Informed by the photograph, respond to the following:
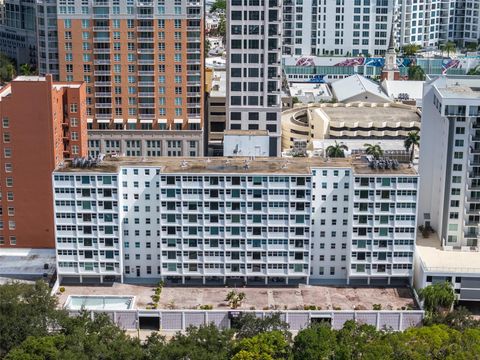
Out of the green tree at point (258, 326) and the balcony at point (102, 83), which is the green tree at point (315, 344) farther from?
the balcony at point (102, 83)

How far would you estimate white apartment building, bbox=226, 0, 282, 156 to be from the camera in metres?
169

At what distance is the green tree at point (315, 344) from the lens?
359 ft

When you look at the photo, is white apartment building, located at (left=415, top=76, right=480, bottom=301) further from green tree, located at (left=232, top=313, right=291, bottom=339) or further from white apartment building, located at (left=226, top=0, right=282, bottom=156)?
white apartment building, located at (left=226, top=0, right=282, bottom=156)

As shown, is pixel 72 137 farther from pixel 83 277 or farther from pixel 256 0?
pixel 256 0

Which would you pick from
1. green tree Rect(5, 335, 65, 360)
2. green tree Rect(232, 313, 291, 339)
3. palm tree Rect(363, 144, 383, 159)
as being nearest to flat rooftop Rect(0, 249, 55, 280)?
green tree Rect(5, 335, 65, 360)

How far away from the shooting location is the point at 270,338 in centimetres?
11119

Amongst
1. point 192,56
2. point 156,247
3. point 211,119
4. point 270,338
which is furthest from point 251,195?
point 211,119

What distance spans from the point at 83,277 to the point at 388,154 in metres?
73.3

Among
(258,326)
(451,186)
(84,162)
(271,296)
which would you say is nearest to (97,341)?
(258,326)

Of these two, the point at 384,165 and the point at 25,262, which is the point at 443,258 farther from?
the point at 25,262

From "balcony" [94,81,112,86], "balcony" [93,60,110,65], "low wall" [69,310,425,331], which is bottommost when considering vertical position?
"low wall" [69,310,425,331]

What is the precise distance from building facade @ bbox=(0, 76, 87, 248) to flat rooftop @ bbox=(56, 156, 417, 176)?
7.07 metres

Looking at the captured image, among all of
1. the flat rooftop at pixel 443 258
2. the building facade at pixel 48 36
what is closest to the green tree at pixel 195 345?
the flat rooftop at pixel 443 258

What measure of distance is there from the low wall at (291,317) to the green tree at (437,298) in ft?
5.90
